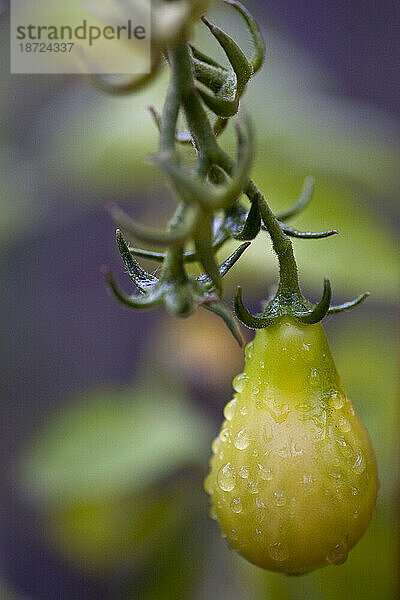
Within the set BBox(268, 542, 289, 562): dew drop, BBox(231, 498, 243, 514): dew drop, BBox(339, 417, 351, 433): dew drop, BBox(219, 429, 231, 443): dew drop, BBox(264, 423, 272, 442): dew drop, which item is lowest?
BBox(268, 542, 289, 562): dew drop

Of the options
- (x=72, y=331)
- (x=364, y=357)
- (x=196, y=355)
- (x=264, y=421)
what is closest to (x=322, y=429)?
(x=264, y=421)

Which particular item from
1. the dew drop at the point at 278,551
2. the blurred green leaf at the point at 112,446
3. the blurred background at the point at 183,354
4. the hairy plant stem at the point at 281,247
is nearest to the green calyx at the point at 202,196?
the hairy plant stem at the point at 281,247

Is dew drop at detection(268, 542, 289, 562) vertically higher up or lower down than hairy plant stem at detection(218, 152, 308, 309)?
lower down

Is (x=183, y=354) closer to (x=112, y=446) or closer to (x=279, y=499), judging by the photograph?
(x=112, y=446)

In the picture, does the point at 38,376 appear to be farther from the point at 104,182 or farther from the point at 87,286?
the point at 104,182

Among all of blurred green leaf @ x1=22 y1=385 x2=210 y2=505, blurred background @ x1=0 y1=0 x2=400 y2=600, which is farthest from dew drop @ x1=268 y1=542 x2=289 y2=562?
blurred green leaf @ x1=22 y1=385 x2=210 y2=505

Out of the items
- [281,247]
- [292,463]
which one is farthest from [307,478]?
[281,247]

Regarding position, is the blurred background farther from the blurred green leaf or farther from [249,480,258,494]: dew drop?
[249,480,258,494]: dew drop
